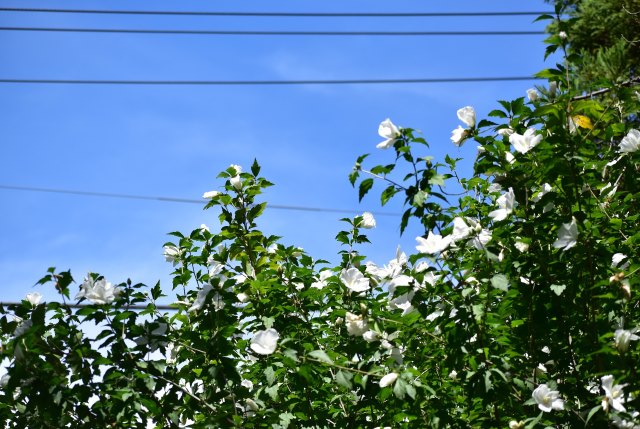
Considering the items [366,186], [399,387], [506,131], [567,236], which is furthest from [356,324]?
[506,131]

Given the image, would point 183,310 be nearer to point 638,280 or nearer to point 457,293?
point 457,293

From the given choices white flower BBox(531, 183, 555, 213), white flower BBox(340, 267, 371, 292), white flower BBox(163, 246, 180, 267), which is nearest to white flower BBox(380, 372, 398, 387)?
white flower BBox(340, 267, 371, 292)

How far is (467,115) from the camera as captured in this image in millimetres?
2686

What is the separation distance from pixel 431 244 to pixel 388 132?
0.42 m

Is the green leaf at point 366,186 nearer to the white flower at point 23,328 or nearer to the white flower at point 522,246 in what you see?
the white flower at point 522,246

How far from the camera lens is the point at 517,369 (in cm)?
264

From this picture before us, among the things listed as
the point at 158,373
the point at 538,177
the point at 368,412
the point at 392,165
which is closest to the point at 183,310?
the point at 158,373

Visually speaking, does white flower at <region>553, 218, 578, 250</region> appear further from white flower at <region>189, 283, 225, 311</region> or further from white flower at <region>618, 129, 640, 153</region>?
white flower at <region>189, 283, 225, 311</region>

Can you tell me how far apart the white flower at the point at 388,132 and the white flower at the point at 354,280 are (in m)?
0.52

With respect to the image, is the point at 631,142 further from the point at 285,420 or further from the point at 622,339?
the point at 285,420

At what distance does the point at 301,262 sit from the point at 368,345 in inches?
27.4

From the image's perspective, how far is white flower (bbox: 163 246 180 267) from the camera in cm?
343

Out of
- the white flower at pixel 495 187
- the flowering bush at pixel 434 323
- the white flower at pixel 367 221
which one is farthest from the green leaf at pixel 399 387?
the white flower at pixel 367 221

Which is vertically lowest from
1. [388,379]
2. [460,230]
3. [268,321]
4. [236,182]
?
[388,379]
